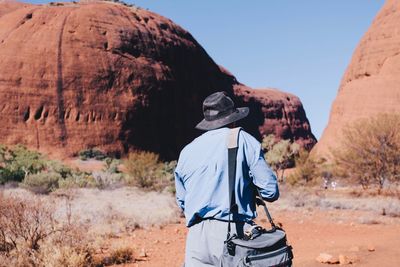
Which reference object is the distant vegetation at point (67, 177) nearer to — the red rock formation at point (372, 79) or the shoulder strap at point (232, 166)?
the shoulder strap at point (232, 166)

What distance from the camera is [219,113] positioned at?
2.78 meters

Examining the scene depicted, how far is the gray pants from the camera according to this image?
2.48 m

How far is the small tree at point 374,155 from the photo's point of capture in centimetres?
1720

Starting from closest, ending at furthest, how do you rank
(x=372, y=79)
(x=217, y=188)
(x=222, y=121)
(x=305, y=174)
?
1. (x=217, y=188)
2. (x=222, y=121)
3. (x=305, y=174)
4. (x=372, y=79)

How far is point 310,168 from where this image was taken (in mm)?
24266

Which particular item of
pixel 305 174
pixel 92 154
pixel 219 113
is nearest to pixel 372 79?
pixel 305 174

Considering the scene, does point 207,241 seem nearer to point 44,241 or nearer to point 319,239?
point 44,241

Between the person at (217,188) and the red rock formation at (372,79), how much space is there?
106 feet

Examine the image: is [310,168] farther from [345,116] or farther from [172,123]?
[172,123]

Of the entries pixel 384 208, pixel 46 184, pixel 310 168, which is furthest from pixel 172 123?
pixel 384 208

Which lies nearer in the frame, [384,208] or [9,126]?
[384,208]

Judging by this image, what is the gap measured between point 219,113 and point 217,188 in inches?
18.9

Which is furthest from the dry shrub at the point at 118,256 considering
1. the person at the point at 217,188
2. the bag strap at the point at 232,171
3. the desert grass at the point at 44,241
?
the bag strap at the point at 232,171

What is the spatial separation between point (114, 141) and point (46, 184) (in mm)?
17662
